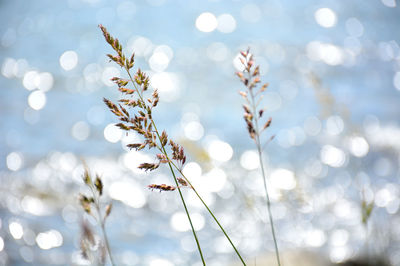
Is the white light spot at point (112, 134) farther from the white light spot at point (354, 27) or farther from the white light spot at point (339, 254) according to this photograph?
the white light spot at point (354, 27)

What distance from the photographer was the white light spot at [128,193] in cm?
549

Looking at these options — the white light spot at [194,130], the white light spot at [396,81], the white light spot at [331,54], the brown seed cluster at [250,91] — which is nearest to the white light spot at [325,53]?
the white light spot at [331,54]

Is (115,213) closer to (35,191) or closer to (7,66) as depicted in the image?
(35,191)

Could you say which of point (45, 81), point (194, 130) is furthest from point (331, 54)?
point (45, 81)

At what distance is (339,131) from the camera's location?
21.3 feet

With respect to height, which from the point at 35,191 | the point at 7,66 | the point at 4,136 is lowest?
the point at 35,191

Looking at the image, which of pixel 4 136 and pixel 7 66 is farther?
pixel 7 66

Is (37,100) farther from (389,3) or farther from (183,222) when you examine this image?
(389,3)

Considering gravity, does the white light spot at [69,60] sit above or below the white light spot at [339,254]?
above

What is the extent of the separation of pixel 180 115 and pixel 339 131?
2.76 meters

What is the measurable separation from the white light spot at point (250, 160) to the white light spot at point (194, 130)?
944mm

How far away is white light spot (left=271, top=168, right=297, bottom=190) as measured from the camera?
5.32 meters

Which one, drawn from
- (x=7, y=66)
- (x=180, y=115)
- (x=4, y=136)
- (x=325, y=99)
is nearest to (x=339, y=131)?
(x=180, y=115)

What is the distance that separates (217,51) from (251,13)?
248 cm
